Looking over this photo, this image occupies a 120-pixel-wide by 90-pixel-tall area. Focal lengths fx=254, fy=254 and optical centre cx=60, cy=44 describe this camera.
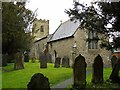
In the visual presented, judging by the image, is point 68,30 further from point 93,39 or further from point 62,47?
point 93,39

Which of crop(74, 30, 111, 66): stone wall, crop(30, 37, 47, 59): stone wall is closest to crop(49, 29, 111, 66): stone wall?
crop(74, 30, 111, 66): stone wall

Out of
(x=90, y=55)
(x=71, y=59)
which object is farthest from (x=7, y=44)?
(x=90, y=55)

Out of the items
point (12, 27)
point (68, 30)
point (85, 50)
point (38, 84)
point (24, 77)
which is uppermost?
point (68, 30)

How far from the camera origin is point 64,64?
1154 inches

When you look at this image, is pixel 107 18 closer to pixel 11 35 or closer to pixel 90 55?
pixel 11 35

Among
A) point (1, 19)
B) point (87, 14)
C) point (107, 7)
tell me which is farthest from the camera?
point (1, 19)

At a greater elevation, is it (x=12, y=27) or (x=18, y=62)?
(x=12, y=27)

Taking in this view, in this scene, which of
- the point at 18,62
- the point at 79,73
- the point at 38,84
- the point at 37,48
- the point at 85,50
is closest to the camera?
the point at 38,84

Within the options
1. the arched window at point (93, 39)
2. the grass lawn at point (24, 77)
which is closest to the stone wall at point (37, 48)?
the arched window at point (93, 39)

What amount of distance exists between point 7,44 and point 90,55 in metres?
16.0

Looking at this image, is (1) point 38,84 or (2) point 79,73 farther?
(2) point 79,73

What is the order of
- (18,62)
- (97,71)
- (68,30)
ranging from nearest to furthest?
(97,71) < (18,62) < (68,30)

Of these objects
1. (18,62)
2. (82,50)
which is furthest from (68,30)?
(18,62)

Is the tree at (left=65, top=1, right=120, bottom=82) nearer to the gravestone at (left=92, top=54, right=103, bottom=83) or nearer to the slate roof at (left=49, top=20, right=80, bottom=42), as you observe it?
the gravestone at (left=92, top=54, right=103, bottom=83)
